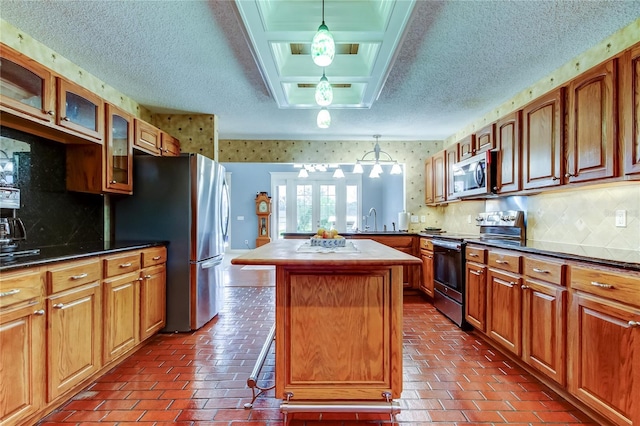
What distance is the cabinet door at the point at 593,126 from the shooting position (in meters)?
1.88

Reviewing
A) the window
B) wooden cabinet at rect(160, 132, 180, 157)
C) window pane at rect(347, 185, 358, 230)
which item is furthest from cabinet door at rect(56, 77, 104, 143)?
window pane at rect(347, 185, 358, 230)

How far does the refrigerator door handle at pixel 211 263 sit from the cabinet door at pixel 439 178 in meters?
3.08

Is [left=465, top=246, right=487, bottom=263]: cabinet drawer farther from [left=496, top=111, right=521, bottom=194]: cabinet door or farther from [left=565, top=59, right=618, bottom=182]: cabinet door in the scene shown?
[left=565, top=59, right=618, bottom=182]: cabinet door

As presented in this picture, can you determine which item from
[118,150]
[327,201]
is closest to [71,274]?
[118,150]

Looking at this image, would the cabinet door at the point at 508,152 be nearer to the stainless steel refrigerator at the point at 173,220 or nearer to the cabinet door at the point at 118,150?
the stainless steel refrigerator at the point at 173,220

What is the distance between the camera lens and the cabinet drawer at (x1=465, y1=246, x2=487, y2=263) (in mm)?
2730

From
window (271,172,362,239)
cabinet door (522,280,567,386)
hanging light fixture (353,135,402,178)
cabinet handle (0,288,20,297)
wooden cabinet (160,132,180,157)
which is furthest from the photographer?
window (271,172,362,239)

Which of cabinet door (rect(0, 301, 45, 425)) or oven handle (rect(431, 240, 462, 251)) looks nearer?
cabinet door (rect(0, 301, 45, 425))

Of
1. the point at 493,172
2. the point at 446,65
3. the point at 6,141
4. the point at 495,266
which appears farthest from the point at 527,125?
the point at 6,141

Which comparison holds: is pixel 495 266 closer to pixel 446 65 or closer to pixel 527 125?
pixel 527 125

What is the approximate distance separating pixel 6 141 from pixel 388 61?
2766mm

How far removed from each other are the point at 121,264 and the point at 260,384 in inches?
52.4

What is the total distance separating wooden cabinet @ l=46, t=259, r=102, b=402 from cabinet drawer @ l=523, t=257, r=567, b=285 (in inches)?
115

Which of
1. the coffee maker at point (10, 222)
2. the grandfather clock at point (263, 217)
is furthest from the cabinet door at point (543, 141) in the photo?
the grandfather clock at point (263, 217)
